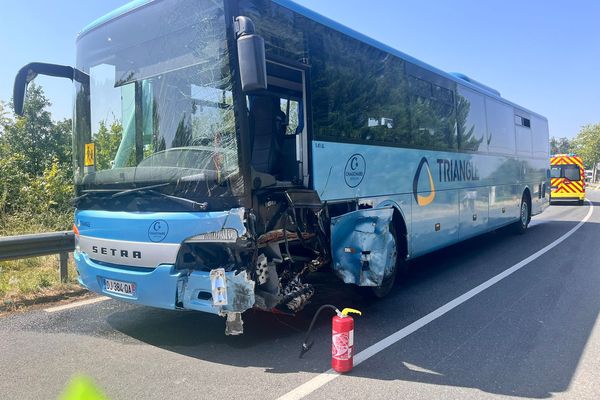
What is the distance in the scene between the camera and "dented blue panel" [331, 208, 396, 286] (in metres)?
5.43

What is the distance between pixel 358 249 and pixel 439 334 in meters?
1.30

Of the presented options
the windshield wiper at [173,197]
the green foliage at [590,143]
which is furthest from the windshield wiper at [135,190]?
the green foliage at [590,143]

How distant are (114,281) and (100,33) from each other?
2739 mm

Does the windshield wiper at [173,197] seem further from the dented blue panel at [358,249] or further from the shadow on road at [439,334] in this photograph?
the dented blue panel at [358,249]

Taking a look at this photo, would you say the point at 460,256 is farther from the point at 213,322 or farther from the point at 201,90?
the point at 201,90

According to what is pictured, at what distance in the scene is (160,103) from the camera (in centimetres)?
459

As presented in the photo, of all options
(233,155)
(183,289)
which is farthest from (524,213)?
(183,289)

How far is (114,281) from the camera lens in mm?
4656

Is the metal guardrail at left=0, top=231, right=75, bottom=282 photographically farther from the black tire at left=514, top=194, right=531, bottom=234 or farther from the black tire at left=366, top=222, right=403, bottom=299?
the black tire at left=514, top=194, right=531, bottom=234

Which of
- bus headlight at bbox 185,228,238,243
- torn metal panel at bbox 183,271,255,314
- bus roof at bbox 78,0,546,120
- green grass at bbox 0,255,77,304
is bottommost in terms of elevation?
green grass at bbox 0,255,77,304

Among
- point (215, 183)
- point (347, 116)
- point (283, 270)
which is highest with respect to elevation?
point (347, 116)

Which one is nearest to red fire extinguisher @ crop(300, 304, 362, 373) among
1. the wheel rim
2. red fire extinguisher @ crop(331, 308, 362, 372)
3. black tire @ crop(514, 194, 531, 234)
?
red fire extinguisher @ crop(331, 308, 362, 372)

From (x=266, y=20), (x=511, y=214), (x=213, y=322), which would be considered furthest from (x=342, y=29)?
(x=511, y=214)

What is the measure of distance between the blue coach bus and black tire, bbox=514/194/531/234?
741 cm
